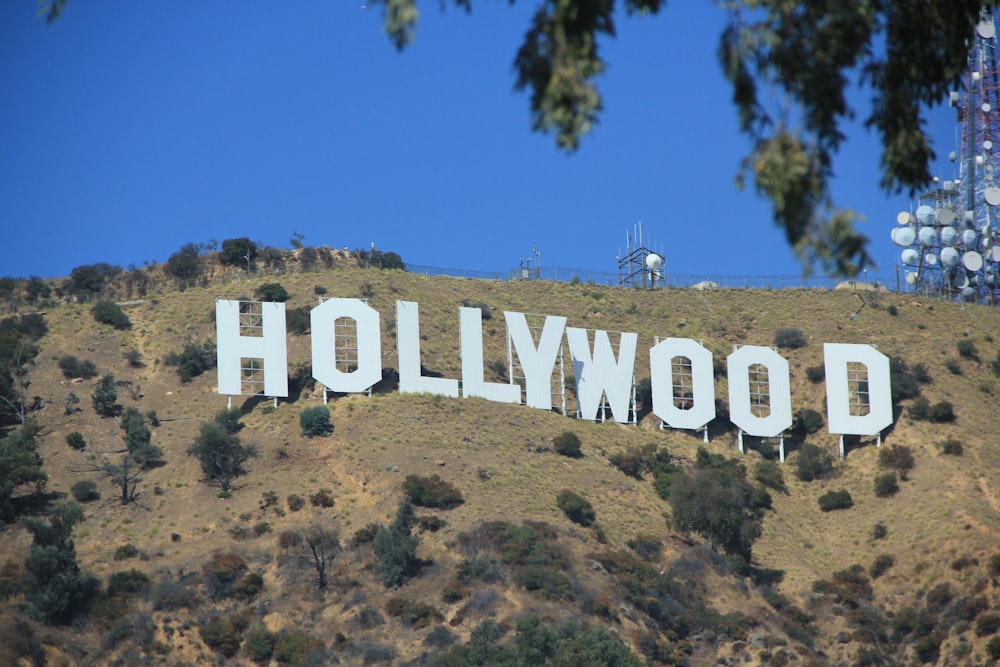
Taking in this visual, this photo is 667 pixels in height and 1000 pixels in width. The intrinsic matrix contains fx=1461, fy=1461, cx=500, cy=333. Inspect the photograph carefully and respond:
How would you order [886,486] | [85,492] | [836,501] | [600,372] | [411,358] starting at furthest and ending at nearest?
[600,372], [836,501], [886,486], [411,358], [85,492]

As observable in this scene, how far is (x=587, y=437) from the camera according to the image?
2835 inches

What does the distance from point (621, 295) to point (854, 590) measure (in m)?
34.2

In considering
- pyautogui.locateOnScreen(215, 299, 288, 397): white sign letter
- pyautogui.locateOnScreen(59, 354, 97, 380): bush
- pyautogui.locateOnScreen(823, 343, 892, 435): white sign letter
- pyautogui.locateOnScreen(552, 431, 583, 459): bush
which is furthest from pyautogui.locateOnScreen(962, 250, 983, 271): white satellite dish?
pyautogui.locateOnScreen(59, 354, 97, 380): bush

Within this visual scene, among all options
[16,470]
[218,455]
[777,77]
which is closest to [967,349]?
[218,455]

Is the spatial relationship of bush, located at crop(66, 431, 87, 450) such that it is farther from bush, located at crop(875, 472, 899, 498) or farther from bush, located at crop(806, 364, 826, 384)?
bush, located at crop(806, 364, 826, 384)

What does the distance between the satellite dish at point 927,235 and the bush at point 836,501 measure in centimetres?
2696

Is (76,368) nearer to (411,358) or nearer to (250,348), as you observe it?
(250,348)

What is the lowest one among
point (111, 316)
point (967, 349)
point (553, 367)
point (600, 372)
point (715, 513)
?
point (715, 513)

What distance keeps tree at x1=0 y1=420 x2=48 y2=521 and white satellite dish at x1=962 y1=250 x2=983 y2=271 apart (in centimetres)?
5828

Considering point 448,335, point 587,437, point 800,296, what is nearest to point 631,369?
point 587,437

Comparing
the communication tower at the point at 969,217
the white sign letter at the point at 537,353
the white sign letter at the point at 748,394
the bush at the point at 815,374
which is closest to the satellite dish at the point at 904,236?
the communication tower at the point at 969,217

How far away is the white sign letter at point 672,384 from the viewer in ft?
241

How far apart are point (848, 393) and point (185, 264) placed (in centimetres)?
4584

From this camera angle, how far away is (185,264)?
97500 mm
